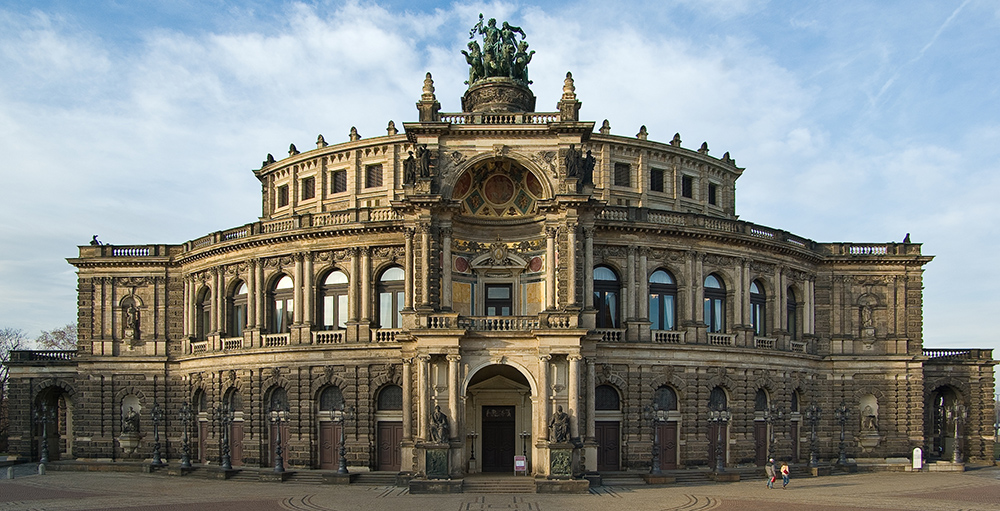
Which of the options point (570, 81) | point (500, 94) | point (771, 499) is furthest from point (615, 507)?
point (500, 94)

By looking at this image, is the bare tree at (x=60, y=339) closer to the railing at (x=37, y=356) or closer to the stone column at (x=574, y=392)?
the railing at (x=37, y=356)

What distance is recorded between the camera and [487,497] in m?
41.8

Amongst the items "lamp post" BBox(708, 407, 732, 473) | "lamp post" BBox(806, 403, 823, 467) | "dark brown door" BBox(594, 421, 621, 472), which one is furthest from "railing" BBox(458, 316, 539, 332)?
"lamp post" BBox(806, 403, 823, 467)

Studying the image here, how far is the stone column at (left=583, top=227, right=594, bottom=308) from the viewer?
48.9m

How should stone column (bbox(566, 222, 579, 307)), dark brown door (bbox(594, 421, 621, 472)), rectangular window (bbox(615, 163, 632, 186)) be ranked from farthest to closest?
rectangular window (bbox(615, 163, 632, 186)) < dark brown door (bbox(594, 421, 621, 472)) < stone column (bbox(566, 222, 579, 307))

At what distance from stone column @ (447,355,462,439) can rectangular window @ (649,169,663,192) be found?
73.5 feet

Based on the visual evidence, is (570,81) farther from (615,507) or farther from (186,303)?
(186,303)

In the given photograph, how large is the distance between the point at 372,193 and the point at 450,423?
2029cm

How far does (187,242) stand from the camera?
205ft

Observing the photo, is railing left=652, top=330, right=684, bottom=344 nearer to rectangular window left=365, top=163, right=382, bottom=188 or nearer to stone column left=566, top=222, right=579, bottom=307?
stone column left=566, top=222, right=579, bottom=307

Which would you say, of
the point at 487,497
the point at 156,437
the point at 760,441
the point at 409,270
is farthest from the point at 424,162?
the point at 760,441

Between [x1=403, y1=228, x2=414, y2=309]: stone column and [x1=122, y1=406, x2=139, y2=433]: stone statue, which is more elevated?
[x1=403, y1=228, x2=414, y2=309]: stone column

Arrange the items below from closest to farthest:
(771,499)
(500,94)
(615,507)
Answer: (615,507)
(771,499)
(500,94)

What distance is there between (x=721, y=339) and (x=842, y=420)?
10.1 metres
